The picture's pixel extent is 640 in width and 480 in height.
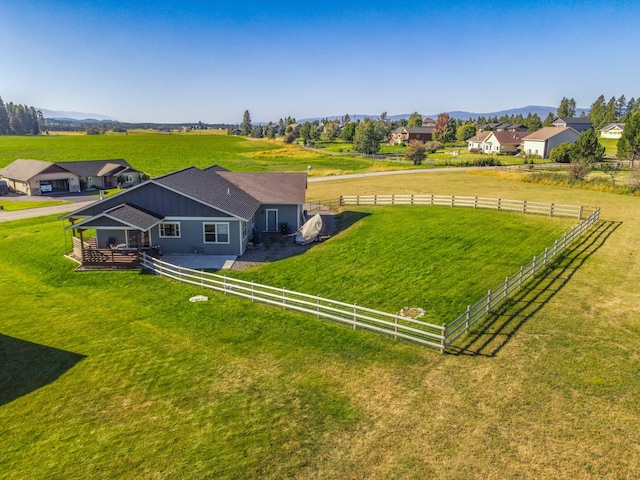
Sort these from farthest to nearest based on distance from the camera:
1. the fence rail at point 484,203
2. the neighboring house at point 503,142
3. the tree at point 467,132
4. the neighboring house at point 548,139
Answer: the tree at point 467,132, the neighboring house at point 503,142, the neighboring house at point 548,139, the fence rail at point 484,203

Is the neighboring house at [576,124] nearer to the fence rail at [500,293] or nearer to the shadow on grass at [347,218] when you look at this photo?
the shadow on grass at [347,218]

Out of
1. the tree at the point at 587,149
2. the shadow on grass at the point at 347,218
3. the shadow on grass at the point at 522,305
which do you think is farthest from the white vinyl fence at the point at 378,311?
the tree at the point at 587,149

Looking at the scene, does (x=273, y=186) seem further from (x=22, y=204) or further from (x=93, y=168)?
(x=93, y=168)

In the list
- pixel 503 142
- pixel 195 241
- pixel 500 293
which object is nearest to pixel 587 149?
pixel 503 142

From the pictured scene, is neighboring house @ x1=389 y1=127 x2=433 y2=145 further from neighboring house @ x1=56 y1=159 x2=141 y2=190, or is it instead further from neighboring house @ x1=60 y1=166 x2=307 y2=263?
neighboring house @ x1=60 y1=166 x2=307 y2=263

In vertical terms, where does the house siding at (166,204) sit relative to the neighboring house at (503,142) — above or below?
below

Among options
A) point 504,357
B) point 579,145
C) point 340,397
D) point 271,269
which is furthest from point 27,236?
point 579,145
